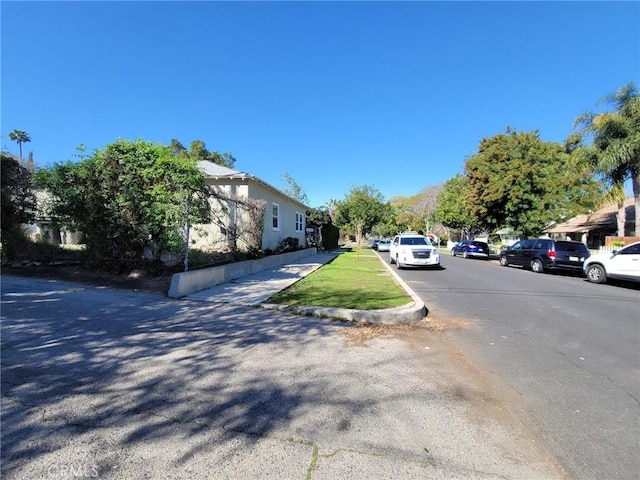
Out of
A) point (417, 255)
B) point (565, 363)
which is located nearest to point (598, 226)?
point (417, 255)

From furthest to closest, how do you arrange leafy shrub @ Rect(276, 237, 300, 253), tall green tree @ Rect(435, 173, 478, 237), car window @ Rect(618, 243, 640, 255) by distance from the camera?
1. tall green tree @ Rect(435, 173, 478, 237)
2. leafy shrub @ Rect(276, 237, 300, 253)
3. car window @ Rect(618, 243, 640, 255)

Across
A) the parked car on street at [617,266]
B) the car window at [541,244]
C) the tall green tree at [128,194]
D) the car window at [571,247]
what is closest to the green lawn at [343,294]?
the tall green tree at [128,194]

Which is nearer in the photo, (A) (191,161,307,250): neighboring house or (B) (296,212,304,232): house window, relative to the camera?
(A) (191,161,307,250): neighboring house

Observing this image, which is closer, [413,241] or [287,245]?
[413,241]

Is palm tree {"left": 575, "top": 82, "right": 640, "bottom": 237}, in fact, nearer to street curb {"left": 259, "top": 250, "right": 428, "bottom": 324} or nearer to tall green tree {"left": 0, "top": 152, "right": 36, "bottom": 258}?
street curb {"left": 259, "top": 250, "right": 428, "bottom": 324}

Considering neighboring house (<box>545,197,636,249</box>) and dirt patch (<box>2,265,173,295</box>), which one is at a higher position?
neighboring house (<box>545,197,636,249</box>)

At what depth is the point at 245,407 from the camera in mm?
3092

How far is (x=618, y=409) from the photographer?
3.32m

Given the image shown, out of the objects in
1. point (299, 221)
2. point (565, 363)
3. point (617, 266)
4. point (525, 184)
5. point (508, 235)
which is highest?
point (525, 184)

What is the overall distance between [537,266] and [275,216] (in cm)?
A: 1357

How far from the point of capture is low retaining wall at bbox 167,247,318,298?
7816mm

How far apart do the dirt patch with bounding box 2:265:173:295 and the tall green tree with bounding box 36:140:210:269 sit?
1.59ft

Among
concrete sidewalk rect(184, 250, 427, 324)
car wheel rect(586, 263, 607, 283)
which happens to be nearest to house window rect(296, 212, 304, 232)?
concrete sidewalk rect(184, 250, 427, 324)

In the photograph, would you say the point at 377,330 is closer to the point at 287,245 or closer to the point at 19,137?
the point at 287,245
